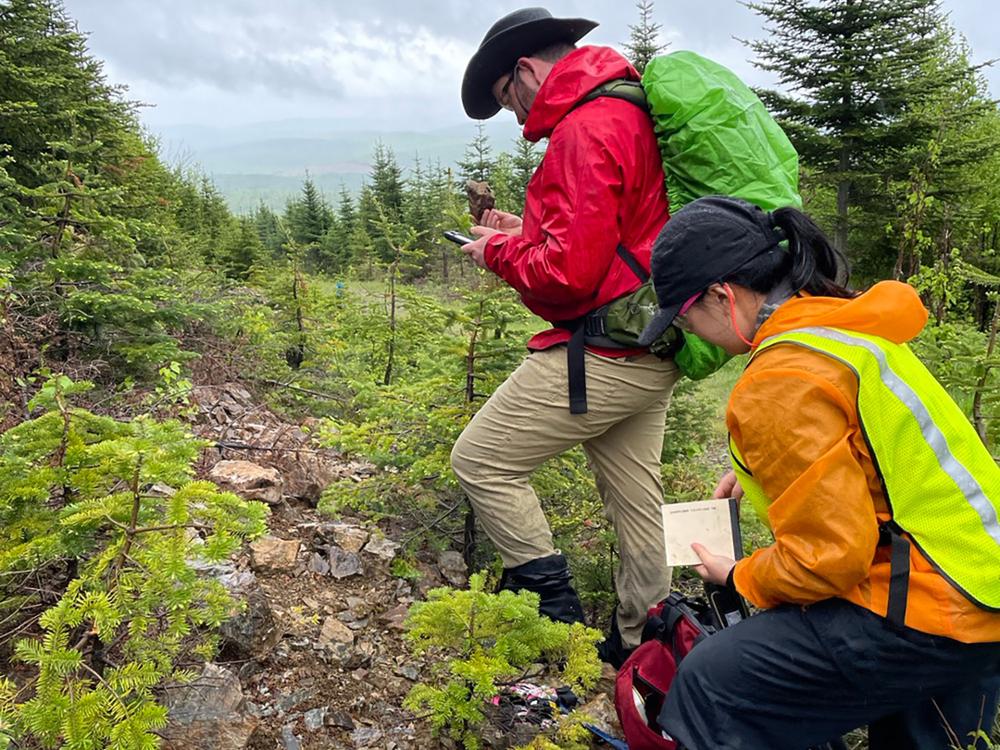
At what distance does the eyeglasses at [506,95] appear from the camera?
314cm

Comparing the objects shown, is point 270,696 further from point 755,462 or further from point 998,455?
point 998,455

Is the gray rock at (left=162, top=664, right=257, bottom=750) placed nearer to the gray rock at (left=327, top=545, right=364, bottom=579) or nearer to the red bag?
the gray rock at (left=327, top=545, right=364, bottom=579)

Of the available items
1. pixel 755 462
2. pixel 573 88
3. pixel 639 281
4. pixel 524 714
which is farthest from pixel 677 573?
pixel 573 88

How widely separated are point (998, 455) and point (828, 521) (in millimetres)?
4951

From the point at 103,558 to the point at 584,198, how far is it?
6.86 ft

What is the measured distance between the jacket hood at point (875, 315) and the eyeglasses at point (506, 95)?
6.23 ft

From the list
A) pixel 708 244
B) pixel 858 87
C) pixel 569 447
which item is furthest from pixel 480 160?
pixel 708 244

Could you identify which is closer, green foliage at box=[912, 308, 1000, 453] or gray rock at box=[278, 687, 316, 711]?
gray rock at box=[278, 687, 316, 711]

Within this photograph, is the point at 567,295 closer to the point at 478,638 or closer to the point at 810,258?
the point at 810,258

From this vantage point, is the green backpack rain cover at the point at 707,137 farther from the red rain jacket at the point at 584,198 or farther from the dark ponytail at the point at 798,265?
the dark ponytail at the point at 798,265

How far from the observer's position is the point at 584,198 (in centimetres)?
263

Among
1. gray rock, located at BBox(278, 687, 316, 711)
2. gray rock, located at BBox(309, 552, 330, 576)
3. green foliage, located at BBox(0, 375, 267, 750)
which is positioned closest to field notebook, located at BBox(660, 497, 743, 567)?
green foliage, located at BBox(0, 375, 267, 750)

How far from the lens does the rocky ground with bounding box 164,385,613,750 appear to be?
2.57m

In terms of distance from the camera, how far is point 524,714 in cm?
274
